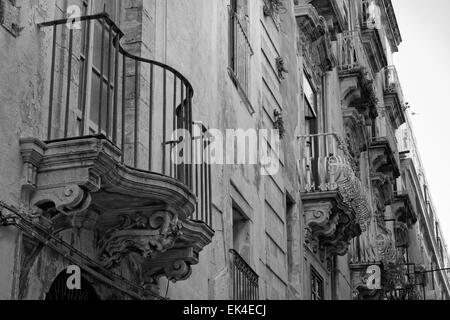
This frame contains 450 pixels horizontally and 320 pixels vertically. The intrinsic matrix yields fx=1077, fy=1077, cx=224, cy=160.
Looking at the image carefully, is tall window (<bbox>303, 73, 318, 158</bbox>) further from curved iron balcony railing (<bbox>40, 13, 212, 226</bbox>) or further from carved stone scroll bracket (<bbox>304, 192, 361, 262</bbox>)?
curved iron balcony railing (<bbox>40, 13, 212, 226</bbox>)

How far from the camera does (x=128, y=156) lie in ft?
35.3

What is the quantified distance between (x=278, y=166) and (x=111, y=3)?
6.43 metres

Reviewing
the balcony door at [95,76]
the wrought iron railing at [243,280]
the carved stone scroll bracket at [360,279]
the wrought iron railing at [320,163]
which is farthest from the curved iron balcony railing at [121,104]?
the carved stone scroll bracket at [360,279]

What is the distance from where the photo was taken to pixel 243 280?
14.0 m

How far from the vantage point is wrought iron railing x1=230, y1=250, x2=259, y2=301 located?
44.6 ft

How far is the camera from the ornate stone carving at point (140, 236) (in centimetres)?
975

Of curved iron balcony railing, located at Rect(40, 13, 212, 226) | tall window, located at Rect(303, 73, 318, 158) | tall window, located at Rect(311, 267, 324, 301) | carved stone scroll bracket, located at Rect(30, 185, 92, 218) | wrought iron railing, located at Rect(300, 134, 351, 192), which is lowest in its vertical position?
carved stone scroll bracket, located at Rect(30, 185, 92, 218)

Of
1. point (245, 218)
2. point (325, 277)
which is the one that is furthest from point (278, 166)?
point (325, 277)

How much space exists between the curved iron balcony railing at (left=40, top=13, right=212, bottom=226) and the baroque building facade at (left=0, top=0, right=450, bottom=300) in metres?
0.03

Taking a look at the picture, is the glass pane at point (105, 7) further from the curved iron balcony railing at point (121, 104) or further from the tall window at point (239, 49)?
the tall window at point (239, 49)

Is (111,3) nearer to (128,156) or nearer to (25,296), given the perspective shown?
(128,156)

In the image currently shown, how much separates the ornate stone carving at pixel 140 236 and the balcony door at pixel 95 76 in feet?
2.83

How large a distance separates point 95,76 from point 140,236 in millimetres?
1779

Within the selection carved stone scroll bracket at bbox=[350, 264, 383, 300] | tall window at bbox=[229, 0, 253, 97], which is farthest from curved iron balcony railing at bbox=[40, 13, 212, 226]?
carved stone scroll bracket at bbox=[350, 264, 383, 300]
